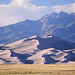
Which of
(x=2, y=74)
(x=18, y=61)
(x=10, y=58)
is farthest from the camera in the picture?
(x=10, y=58)

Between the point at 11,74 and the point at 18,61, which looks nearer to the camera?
the point at 11,74

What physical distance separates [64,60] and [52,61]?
12001 mm

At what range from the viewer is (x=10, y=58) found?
198 metres

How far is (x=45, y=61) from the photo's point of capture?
192000mm

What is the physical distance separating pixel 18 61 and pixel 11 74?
13940cm

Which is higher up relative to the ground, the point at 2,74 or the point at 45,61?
the point at 45,61

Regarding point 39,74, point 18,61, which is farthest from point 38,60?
point 39,74

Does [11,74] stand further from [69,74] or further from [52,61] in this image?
[52,61]

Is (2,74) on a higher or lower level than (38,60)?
lower

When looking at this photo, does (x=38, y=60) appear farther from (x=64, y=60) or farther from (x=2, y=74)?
(x=2, y=74)

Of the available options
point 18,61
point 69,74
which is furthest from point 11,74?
point 18,61

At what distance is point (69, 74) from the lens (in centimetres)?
4506

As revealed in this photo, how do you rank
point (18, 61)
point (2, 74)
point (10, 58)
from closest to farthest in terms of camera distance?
point (2, 74) → point (18, 61) → point (10, 58)

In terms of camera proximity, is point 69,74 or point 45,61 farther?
point 45,61
